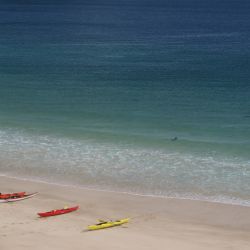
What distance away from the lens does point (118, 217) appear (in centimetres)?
4059

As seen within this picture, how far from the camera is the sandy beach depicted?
35.7 metres

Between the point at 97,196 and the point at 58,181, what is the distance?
4732mm

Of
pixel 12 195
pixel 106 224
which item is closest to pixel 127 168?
pixel 12 195

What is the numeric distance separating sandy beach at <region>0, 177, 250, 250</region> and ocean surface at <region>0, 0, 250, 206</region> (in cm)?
221

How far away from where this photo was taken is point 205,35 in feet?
401

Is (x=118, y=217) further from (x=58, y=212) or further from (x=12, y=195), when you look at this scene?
(x=12, y=195)

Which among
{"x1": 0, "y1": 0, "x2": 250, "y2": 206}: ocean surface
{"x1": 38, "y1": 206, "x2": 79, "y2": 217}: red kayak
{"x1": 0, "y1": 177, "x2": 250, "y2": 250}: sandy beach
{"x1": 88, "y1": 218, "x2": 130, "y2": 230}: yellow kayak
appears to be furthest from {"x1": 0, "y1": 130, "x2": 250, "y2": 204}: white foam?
{"x1": 88, "y1": 218, "x2": 130, "y2": 230}: yellow kayak

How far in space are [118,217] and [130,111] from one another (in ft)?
89.2

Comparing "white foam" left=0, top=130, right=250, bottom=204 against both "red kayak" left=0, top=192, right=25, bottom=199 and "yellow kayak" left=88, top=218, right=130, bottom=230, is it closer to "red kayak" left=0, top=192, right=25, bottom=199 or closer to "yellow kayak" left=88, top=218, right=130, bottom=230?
"red kayak" left=0, top=192, right=25, bottom=199

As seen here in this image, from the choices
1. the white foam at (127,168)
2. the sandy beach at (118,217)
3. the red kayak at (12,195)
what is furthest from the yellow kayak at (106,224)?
the red kayak at (12,195)

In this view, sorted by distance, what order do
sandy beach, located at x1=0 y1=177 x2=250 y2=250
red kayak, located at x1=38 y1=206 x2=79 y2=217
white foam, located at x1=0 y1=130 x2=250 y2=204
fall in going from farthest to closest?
white foam, located at x1=0 y1=130 x2=250 y2=204
red kayak, located at x1=38 y1=206 x2=79 y2=217
sandy beach, located at x1=0 y1=177 x2=250 y2=250

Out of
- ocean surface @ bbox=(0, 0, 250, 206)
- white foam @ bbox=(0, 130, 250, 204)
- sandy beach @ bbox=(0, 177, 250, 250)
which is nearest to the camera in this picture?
sandy beach @ bbox=(0, 177, 250, 250)

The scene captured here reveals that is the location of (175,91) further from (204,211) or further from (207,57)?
(204,211)

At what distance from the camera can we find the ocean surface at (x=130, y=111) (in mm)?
49438
